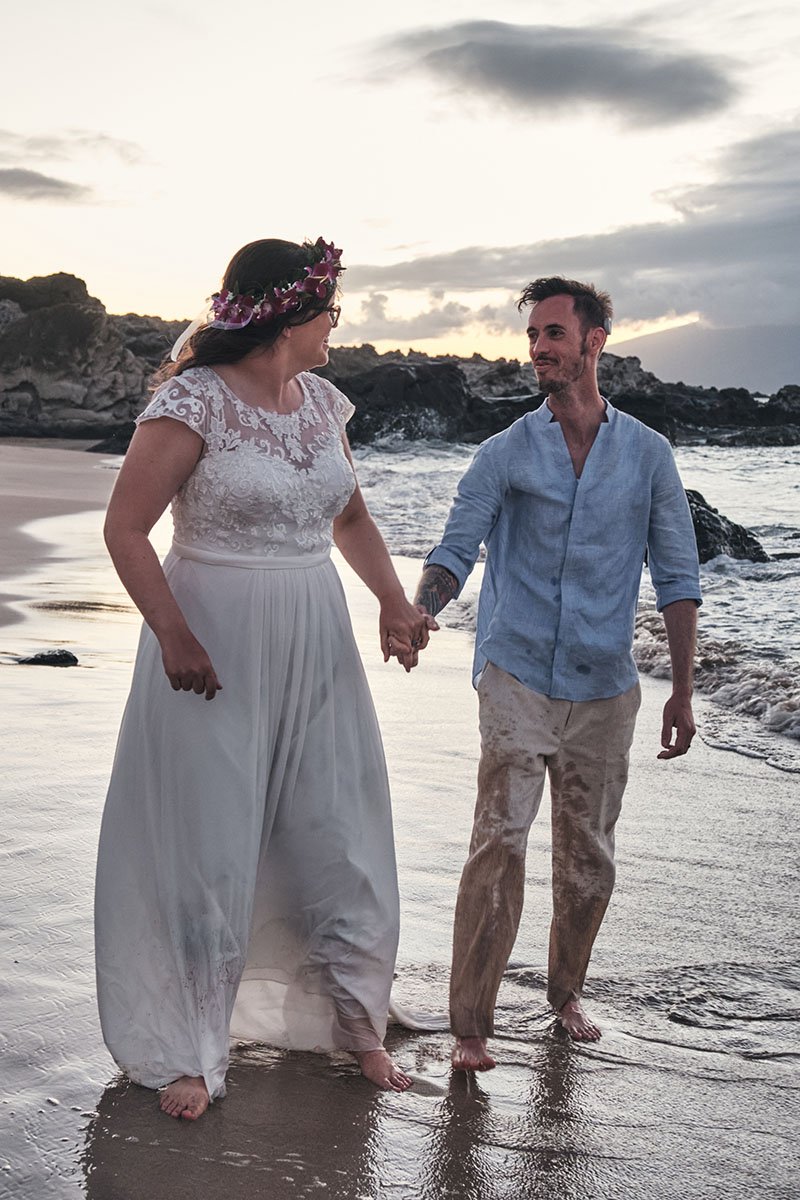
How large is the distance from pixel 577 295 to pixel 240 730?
1452mm

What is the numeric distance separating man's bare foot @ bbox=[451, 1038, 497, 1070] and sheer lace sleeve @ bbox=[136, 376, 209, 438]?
1570mm

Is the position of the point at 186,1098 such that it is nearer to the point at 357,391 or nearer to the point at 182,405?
the point at 182,405

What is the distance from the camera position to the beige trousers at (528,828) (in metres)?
3.40

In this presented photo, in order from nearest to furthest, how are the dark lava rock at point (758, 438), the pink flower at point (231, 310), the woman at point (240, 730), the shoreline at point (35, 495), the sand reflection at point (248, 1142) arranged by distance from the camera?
the sand reflection at point (248, 1142), the woman at point (240, 730), the pink flower at point (231, 310), the shoreline at point (35, 495), the dark lava rock at point (758, 438)

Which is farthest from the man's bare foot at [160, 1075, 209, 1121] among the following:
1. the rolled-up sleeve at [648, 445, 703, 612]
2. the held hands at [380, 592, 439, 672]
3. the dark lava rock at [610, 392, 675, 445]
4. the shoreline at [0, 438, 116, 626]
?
the dark lava rock at [610, 392, 675, 445]

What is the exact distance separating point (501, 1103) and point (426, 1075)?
0.24 m

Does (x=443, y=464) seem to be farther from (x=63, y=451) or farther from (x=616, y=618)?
(x=616, y=618)

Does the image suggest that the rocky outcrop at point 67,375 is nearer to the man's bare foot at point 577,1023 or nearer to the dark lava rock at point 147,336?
the dark lava rock at point 147,336

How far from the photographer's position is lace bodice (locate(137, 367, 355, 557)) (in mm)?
3043

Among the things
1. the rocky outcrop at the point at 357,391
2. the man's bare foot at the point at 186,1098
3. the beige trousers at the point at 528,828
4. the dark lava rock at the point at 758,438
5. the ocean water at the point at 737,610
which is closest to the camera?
the man's bare foot at the point at 186,1098

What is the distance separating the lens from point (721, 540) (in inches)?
583

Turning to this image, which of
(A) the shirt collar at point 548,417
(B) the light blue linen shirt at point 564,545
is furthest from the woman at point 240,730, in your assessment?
(A) the shirt collar at point 548,417

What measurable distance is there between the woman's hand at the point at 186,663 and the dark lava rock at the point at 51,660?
4429mm

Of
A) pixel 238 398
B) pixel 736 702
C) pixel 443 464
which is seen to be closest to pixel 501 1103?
pixel 238 398
